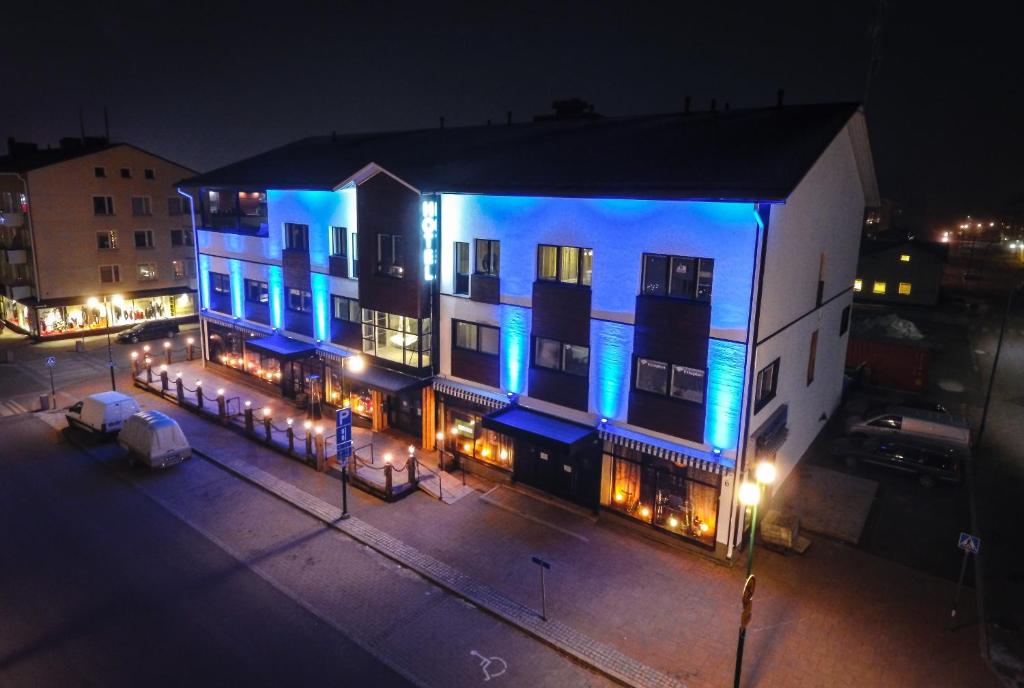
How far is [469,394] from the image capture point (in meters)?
23.1

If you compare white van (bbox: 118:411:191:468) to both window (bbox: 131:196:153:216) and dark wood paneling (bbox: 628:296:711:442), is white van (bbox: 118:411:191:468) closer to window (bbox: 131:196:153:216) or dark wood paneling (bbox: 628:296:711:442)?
dark wood paneling (bbox: 628:296:711:442)

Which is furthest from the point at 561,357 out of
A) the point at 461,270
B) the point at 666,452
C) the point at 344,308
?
the point at 344,308

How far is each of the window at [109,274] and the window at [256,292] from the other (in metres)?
20.7

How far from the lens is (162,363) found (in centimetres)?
3728

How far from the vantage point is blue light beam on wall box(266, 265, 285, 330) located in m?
30.9

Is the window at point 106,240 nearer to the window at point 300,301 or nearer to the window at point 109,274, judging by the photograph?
the window at point 109,274

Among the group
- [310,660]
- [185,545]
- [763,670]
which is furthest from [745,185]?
[185,545]

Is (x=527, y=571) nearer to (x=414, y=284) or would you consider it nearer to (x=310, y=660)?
(x=310, y=660)

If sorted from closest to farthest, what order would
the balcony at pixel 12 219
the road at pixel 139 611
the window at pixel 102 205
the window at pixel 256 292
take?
1. the road at pixel 139 611
2. the window at pixel 256 292
3. the balcony at pixel 12 219
4. the window at pixel 102 205

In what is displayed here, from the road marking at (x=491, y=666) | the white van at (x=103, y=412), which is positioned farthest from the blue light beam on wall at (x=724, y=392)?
the white van at (x=103, y=412)

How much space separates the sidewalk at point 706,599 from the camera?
1422cm

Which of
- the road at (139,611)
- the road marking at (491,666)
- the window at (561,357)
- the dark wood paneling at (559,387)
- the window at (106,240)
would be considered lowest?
the road marking at (491,666)

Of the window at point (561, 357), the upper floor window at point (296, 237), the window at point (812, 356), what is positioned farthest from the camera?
the upper floor window at point (296, 237)

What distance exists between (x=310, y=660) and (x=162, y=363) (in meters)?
29.0
